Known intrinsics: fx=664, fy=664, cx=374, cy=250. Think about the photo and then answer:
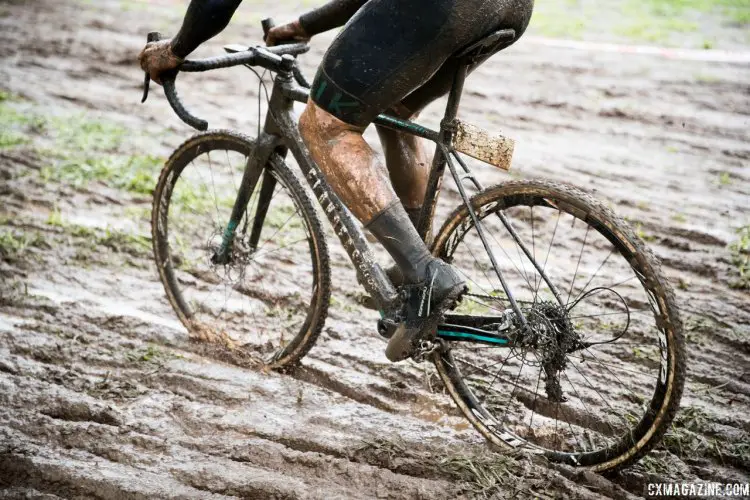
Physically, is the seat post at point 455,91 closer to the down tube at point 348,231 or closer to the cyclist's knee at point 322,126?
the cyclist's knee at point 322,126

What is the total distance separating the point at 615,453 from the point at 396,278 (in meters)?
1.14

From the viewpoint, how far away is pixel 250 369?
133 inches

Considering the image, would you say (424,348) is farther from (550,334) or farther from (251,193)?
(251,193)

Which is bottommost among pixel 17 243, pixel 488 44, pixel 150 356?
pixel 150 356

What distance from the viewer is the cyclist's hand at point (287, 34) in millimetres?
3146

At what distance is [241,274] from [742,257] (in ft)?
10.5

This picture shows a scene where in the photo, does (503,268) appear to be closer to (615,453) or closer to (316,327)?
(316,327)

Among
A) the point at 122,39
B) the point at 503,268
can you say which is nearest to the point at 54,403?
the point at 503,268

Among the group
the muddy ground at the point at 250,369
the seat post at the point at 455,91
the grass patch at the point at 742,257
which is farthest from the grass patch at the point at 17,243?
the grass patch at the point at 742,257

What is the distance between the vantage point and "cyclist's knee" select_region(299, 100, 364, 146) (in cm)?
255

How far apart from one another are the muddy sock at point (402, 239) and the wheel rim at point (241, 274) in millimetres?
650

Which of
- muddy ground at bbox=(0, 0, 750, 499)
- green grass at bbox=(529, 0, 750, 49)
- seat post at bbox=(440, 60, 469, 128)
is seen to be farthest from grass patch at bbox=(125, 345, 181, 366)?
green grass at bbox=(529, 0, 750, 49)

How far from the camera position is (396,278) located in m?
3.00

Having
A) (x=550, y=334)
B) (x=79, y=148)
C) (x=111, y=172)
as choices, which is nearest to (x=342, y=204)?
(x=550, y=334)
